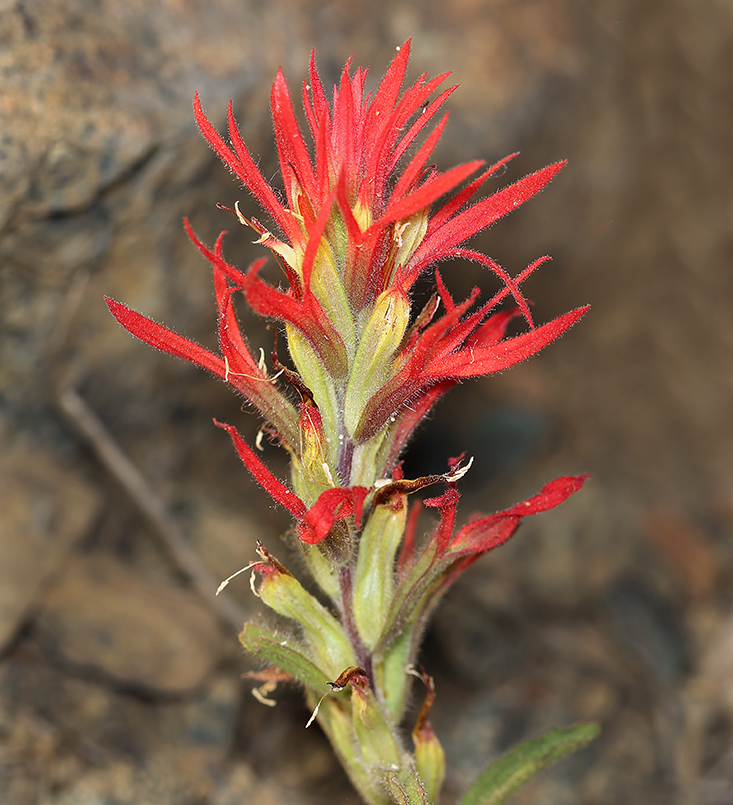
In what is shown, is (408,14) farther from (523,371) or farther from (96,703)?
(96,703)

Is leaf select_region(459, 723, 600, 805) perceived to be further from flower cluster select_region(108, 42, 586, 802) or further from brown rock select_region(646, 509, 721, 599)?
brown rock select_region(646, 509, 721, 599)

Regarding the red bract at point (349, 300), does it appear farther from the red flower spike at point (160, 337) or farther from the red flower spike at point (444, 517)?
the red flower spike at point (444, 517)

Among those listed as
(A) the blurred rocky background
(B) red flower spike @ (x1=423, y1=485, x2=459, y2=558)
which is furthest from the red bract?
(A) the blurred rocky background

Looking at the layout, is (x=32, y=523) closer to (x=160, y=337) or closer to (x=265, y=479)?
(x=160, y=337)

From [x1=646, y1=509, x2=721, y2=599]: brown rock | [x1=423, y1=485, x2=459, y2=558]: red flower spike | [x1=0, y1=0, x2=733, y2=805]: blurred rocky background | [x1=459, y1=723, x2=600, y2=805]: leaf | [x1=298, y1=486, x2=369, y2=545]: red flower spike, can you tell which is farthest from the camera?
[x1=646, y1=509, x2=721, y2=599]: brown rock

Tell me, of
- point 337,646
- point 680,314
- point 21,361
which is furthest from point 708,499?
point 21,361

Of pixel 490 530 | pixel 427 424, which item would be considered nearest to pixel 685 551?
pixel 427 424

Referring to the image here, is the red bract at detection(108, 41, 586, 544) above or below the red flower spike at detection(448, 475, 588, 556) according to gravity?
above
